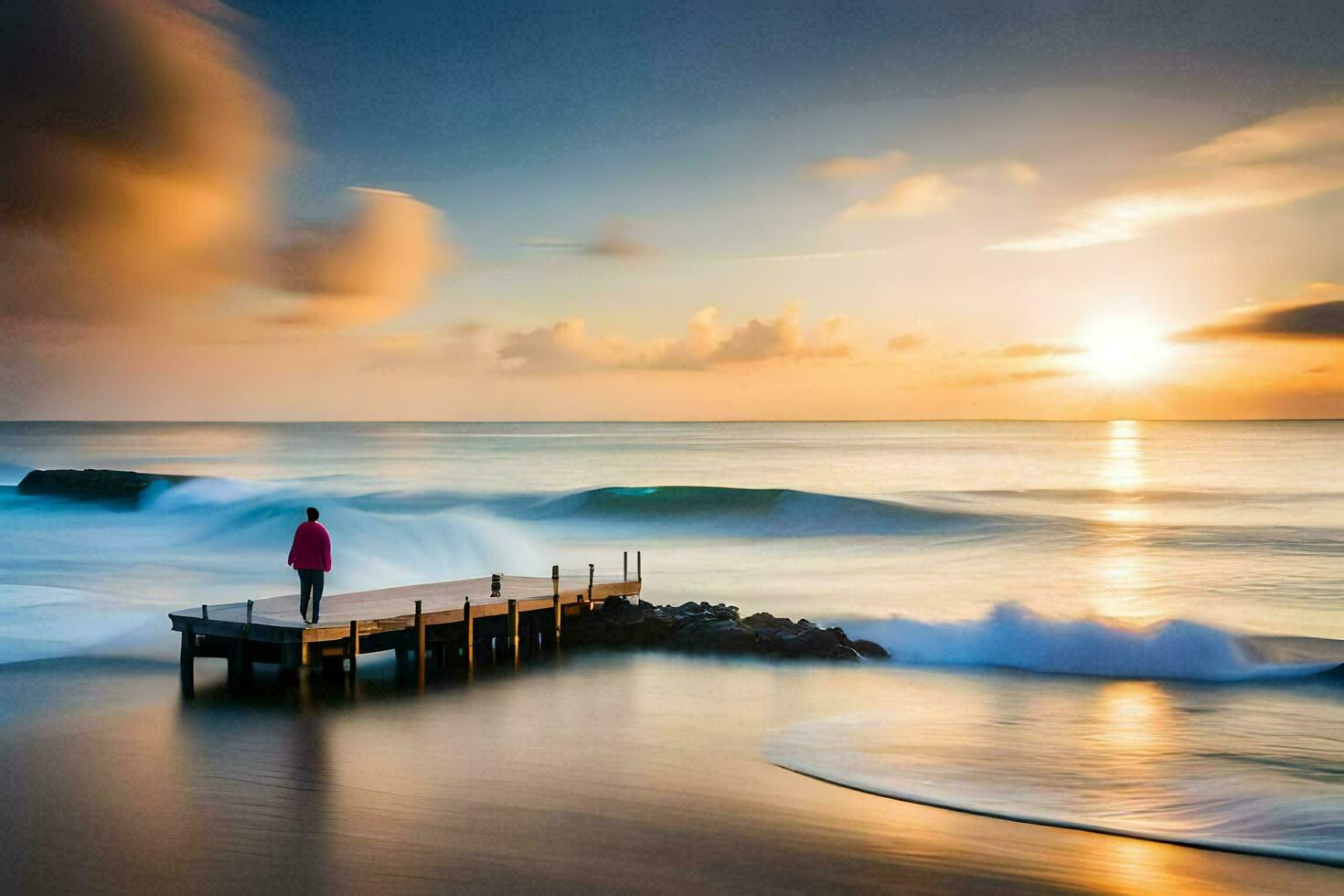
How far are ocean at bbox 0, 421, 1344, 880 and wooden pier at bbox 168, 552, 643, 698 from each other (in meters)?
1.24

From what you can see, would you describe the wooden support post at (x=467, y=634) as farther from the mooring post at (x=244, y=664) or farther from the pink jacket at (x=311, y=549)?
the mooring post at (x=244, y=664)

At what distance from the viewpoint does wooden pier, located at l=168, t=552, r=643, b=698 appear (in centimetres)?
1266

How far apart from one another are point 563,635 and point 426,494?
32568 mm

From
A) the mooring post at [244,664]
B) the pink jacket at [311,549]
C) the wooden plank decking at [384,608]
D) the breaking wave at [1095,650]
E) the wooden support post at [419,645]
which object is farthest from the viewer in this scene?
the breaking wave at [1095,650]

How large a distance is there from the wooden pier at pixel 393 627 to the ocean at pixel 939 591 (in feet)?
4.05

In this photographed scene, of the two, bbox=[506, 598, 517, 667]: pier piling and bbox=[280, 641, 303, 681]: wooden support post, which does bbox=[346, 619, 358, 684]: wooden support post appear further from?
bbox=[506, 598, 517, 667]: pier piling

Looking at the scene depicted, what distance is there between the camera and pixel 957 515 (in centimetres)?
3688

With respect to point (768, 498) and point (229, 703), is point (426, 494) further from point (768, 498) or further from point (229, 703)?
point (229, 703)

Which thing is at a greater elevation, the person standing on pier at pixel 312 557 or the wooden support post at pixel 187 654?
the person standing on pier at pixel 312 557

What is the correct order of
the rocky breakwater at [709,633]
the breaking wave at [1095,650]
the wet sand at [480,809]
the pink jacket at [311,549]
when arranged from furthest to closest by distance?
1. the rocky breakwater at [709,633]
2. the breaking wave at [1095,650]
3. the pink jacket at [311,549]
4. the wet sand at [480,809]

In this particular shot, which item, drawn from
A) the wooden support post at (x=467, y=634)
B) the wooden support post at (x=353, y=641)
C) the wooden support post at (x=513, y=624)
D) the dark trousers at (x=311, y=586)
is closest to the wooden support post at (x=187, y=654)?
the dark trousers at (x=311, y=586)

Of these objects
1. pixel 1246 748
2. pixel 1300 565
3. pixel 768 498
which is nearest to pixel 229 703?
pixel 1246 748

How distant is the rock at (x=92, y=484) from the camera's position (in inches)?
1790

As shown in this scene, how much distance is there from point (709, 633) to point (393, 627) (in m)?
4.44
